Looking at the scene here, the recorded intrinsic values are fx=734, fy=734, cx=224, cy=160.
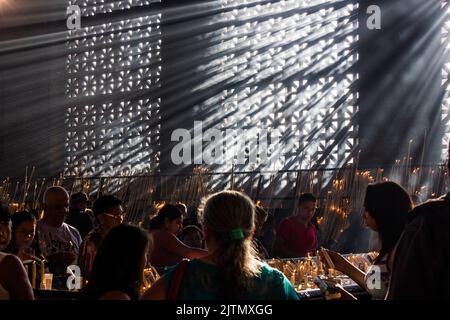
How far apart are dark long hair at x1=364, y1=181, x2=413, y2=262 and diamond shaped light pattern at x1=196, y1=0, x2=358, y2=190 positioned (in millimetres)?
9185

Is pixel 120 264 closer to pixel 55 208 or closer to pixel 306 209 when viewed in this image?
pixel 55 208

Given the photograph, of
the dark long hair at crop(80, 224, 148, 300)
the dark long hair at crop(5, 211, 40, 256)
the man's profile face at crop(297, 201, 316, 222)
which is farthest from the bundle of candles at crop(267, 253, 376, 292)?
the dark long hair at crop(80, 224, 148, 300)

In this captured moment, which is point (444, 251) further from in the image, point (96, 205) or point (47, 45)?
point (47, 45)

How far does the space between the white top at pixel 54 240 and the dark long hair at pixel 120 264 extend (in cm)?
244

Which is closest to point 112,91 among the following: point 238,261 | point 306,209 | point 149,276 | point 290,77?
point 290,77

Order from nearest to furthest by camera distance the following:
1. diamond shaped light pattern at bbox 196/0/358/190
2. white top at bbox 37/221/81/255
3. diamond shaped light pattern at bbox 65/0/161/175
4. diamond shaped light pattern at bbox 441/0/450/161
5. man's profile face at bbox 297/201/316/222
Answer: white top at bbox 37/221/81/255 → man's profile face at bbox 297/201/316/222 → diamond shaped light pattern at bbox 441/0/450/161 → diamond shaped light pattern at bbox 196/0/358/190 → diamond shaped light pattern at bbox 65/0/161/175

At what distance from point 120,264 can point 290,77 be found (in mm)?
11896

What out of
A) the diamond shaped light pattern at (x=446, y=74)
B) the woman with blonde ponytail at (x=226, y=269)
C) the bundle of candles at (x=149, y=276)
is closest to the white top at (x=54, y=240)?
the bundle of candles at (x=149, y=276)

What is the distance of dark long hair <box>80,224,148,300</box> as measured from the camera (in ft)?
7.89

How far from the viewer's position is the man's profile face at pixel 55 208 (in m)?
4.92

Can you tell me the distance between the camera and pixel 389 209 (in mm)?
2891

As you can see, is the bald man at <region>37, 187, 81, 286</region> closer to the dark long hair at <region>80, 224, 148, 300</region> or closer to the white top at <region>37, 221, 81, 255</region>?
the white top at <region>37, 221, 81, 255</region>
